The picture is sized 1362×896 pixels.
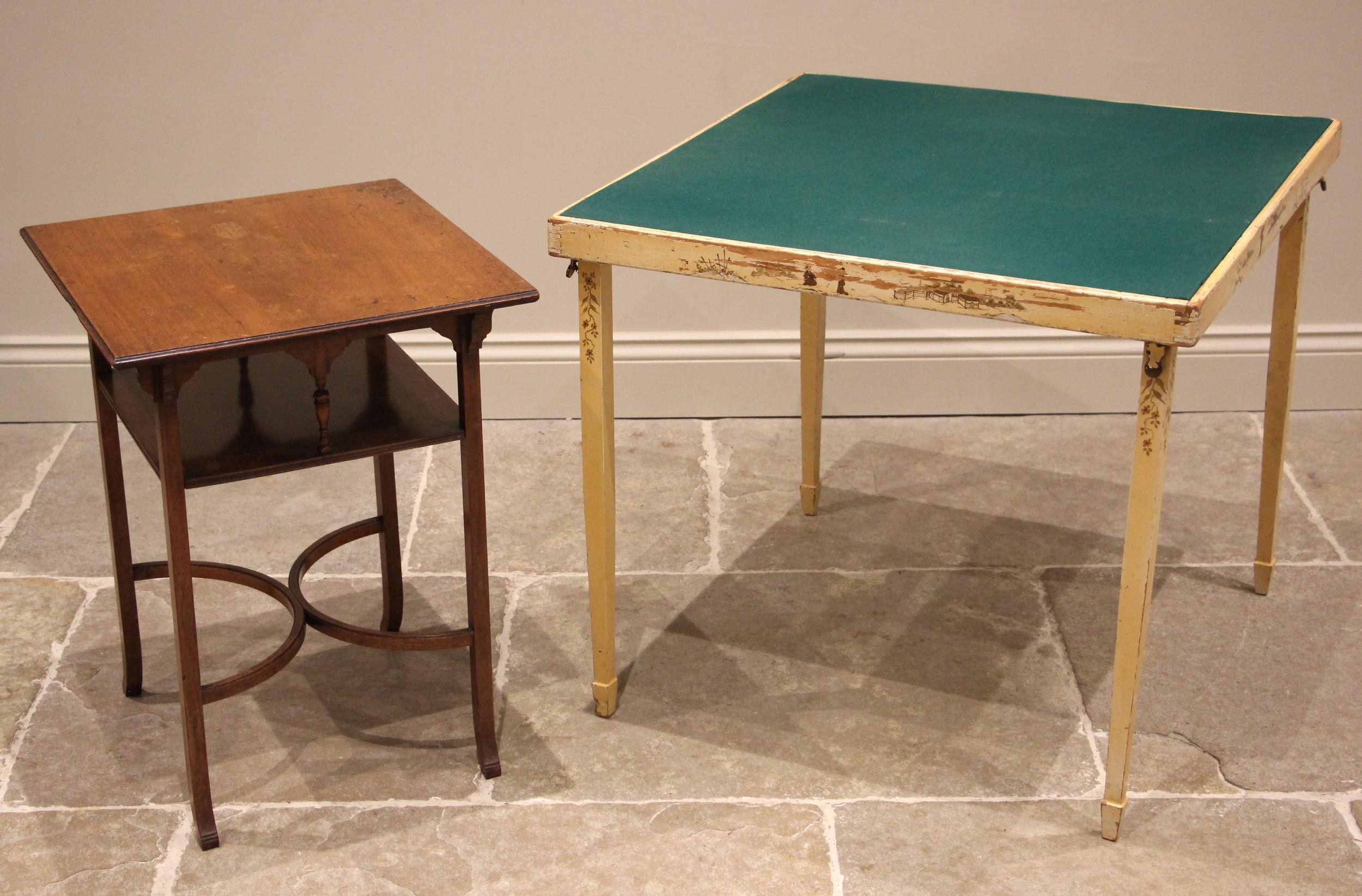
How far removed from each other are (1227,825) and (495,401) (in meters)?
1.90

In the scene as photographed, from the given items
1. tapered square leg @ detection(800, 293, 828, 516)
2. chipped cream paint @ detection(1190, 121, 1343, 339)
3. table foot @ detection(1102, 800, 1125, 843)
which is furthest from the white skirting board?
table foot @ detection(1102, 800, 1125, 843)

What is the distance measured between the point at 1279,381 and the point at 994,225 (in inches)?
32.6

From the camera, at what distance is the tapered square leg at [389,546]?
2.35m

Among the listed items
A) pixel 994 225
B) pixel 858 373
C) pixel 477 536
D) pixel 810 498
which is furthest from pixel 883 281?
pixel 858 373

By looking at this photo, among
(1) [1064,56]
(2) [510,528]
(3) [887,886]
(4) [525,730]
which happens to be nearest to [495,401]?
(2) [510,528]

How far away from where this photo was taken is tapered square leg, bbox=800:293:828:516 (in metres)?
2.70

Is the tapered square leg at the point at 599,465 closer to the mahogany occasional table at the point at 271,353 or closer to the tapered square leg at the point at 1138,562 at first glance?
the mahogany occasional table at the point at 271,353

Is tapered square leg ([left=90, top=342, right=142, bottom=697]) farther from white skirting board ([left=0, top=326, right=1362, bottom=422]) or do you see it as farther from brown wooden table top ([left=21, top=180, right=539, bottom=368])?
white skirting board ([left=0, top=326, right=1362, bottom=422])

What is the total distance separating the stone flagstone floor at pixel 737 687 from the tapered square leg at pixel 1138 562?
0.36 feet

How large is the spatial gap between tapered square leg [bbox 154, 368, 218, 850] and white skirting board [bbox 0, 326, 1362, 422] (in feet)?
4.65

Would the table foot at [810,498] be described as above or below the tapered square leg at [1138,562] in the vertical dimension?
below

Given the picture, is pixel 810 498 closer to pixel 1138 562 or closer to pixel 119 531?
pixel 1138 562

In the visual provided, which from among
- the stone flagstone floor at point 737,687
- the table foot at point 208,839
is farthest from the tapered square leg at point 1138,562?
the table foot at point 208,839

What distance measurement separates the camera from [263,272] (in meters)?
1.91
